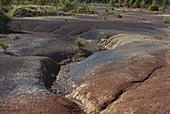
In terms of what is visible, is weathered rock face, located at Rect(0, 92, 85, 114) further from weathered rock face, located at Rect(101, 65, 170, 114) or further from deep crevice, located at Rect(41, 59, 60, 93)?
deep crevice, located at Rect(41, 59, 60, 93)

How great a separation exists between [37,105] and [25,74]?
12.0ft

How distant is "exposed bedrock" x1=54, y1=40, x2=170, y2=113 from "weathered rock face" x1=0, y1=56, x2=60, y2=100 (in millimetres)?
867

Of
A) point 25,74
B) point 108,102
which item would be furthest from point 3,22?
point 108,102

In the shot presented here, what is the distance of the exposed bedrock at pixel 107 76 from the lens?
24.2 feet

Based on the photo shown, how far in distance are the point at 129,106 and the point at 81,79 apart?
3.98m

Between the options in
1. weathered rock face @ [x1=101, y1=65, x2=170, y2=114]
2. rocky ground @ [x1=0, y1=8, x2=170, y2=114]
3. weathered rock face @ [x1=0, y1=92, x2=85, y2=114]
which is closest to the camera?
weathered rock face @ [x1=101, y1=65, x2=170, y2=114]

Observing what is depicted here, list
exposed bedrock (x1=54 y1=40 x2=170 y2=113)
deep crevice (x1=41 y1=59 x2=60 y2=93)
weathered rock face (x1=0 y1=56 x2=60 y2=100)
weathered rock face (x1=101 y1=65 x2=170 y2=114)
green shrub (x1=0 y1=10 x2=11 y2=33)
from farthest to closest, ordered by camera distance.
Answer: green shrub (x1=0 y1=10 x2=11 y2=33)
deep crevice (x1=41 y1=59 x2=60 y2=93)
weathered rock face (x1=0 y1=56 x2=60 y2=100)
exposed bedrock (x1=54 y1=40 x2=170 y2=113)
weathered rock face (x1=101 y1=65 x2=170 y2=114)

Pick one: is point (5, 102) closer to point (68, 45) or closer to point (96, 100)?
point (96, 100)

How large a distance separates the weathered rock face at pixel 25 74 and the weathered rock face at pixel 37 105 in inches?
30.3

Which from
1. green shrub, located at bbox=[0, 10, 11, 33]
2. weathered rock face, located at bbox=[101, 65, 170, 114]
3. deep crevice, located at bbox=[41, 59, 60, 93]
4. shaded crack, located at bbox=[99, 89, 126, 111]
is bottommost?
deep crevice, located at bbox=[41, 59, 60, 93]

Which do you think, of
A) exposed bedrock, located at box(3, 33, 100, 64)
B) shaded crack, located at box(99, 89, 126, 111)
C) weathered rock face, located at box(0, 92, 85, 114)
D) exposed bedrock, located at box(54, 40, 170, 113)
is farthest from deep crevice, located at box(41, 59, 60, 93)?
shaded crack, located at box(99, 89, 126, 111)

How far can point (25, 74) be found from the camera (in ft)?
31.4

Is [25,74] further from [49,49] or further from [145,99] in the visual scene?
[145,99]

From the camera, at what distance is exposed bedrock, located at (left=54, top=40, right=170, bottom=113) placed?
7.37 m
